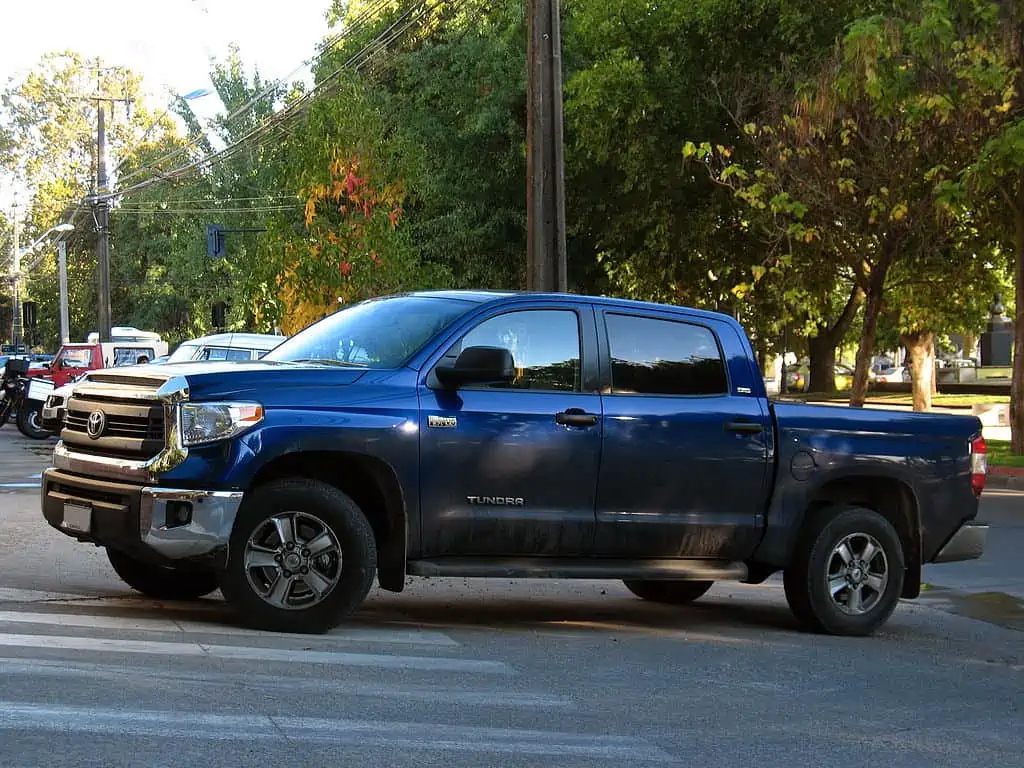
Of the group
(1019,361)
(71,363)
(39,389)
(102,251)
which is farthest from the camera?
(102,251)

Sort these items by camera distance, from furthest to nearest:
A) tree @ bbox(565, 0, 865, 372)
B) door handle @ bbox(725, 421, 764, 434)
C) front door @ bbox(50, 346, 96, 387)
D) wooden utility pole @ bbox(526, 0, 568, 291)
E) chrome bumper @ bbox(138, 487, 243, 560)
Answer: front door @ bbox(50, 346, 96, 387) → tree @ bbox(565, 0, 865, 372) → wooden utility pole @ bbox(526, 0, 568, 291) → door handle @ bbox(725, 421, 764, 434) → chrome bumper @ bbox(138, 487, 243, 560)

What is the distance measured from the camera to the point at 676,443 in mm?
8984

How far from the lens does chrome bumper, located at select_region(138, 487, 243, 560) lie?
7.77m

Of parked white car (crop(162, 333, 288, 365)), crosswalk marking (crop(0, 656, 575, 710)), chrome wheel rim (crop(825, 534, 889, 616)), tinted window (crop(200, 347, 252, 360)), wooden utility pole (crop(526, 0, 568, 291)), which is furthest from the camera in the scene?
parked white car (crop(162, 333, 288, 365))

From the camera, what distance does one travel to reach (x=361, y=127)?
31.5 meters

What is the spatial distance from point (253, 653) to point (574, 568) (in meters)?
1.92

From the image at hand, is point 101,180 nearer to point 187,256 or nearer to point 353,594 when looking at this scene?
point 187,256

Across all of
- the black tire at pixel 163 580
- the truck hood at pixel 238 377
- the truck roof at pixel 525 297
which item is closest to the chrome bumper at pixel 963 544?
the truck roof at pixel 525 297

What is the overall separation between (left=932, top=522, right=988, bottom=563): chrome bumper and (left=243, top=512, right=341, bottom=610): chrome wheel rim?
3.94m

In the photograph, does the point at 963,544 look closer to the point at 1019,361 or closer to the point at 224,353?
the point at 224,353

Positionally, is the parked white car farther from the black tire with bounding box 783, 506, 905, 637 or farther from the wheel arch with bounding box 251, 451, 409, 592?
the wheel arch with bounding box 251, 451, 409, 592

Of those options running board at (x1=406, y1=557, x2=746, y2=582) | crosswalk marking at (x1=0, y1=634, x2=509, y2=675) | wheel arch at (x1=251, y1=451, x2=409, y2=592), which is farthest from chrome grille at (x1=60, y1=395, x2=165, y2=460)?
running board at (x1=406, y1=557, x2=746, y2=582)

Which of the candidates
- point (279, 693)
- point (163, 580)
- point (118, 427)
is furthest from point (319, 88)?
point (279, 693)

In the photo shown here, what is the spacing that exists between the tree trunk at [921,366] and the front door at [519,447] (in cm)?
3408
